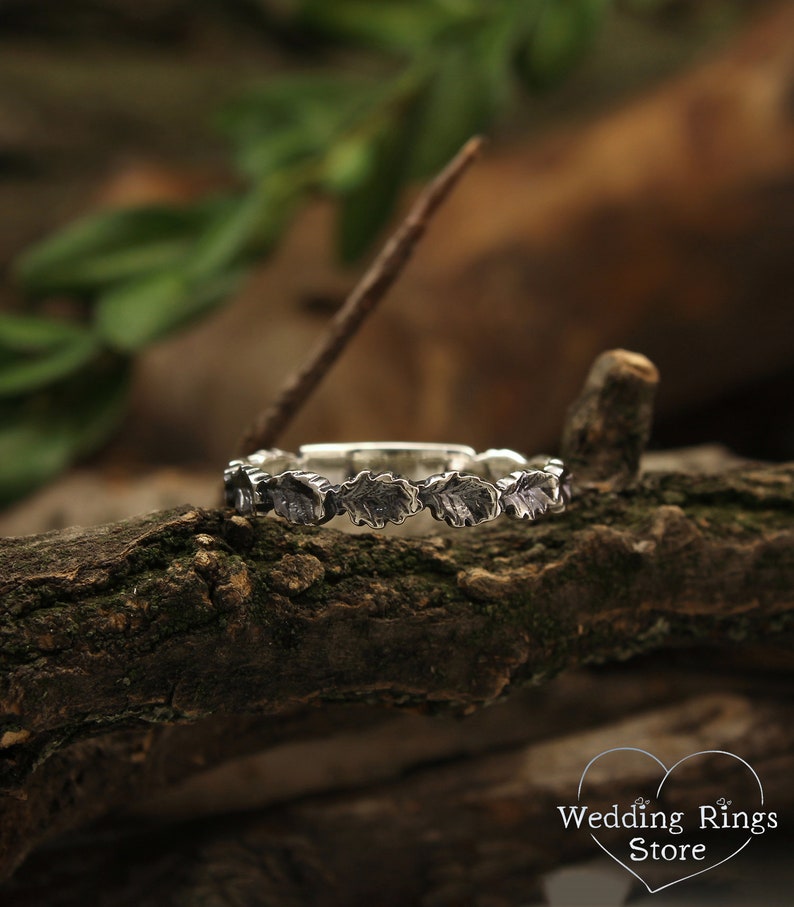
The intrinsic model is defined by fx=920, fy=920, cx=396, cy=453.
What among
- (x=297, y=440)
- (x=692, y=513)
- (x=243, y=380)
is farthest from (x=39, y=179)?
(x=692, y=513)

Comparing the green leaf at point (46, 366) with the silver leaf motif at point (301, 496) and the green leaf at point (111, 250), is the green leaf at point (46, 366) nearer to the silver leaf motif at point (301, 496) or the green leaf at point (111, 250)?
the green leaf at point (111, 250)

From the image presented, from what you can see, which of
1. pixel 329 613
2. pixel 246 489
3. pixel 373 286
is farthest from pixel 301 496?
pixel 373 286

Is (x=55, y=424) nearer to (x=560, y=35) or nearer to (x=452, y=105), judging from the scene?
(x=452, y=105)

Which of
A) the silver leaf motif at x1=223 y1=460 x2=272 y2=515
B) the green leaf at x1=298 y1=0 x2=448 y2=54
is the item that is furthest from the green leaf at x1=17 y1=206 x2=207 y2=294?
the silver leaf motif at x1=223 y1=460 x2=272 y2=515

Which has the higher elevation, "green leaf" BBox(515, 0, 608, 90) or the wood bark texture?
"green leaf" BBox(515, 0, 608, 90)

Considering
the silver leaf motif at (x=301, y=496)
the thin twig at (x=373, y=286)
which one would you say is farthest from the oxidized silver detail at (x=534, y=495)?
the thin twig at (x=373, y=286)

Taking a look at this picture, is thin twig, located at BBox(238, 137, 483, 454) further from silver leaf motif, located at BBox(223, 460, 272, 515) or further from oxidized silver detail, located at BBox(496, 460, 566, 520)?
oxidized silver detail, located at BBox(496, 460, 566, 520)

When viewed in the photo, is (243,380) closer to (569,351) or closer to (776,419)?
(569,351)

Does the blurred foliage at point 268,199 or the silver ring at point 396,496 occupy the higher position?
the blurred foliage at point 268,199
